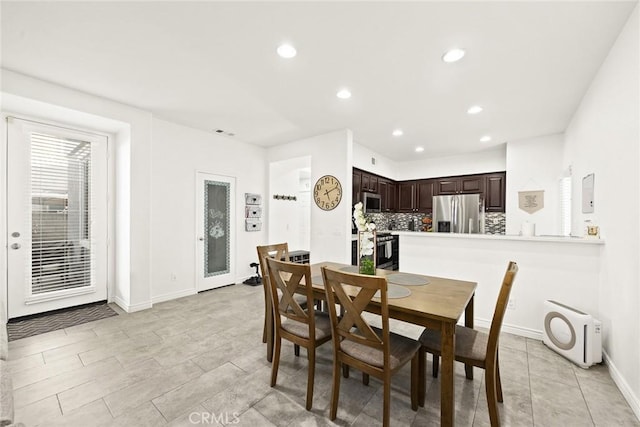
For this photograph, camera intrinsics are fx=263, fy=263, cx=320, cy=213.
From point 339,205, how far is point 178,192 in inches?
102

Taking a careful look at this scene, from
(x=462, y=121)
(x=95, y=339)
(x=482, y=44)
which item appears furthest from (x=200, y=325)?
(x=462, y=121)

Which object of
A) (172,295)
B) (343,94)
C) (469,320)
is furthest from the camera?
(172,295)

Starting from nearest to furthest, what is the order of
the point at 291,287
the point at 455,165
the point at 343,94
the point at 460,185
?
the point at 291,287, the point at 343,94, the point at 460,185, the point at 455,165

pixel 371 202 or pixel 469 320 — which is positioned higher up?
pixel 371 202

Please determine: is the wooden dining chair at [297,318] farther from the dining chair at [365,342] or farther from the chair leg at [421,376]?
the chair leg at [421,376]

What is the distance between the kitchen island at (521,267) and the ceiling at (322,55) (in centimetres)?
169

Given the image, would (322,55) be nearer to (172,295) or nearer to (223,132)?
(223,132)

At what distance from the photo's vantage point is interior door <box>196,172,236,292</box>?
14.8 ft

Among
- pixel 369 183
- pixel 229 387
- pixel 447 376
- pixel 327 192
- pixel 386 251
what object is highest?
pixel 369 183

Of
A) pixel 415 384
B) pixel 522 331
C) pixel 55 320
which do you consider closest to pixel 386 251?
pixel 522 331

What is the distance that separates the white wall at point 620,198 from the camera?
71.4 inches

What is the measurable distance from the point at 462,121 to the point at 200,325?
453 centimetres

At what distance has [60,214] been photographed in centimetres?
342

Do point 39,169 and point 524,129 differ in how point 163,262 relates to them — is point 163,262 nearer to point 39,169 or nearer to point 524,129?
point 39,169
